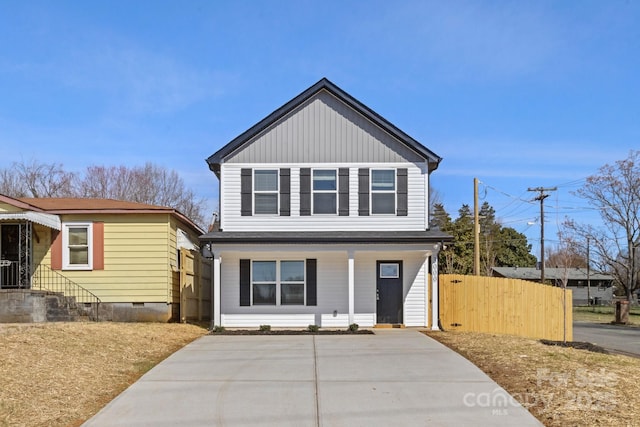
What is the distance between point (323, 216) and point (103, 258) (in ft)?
21.8

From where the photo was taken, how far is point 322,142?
1839cm

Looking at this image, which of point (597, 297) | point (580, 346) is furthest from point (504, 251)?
point (580, 346)

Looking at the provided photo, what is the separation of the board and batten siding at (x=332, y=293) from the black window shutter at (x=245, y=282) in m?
0.12

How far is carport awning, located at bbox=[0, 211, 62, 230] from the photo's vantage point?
16.8m

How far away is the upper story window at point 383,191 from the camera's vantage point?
59.8ft

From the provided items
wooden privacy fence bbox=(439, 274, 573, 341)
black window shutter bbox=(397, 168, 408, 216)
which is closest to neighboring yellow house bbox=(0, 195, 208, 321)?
black window shutter bbox=(397, 168, 408, 216)

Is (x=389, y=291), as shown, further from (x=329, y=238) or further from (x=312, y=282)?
(x=329, y=238)

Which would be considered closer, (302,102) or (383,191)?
(383,191)

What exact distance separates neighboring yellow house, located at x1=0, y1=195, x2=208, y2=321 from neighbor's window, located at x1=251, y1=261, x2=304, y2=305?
8.78 ft

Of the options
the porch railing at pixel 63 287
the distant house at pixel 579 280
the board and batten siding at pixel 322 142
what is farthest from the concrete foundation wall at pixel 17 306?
the distant house at pixel 579 280

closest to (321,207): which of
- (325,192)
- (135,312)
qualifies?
(325,192)

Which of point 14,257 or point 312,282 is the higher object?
point 14,257

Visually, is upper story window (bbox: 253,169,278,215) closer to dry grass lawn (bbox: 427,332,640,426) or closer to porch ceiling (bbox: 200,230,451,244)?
porch ceiling (bbox: 200,230,451,244)

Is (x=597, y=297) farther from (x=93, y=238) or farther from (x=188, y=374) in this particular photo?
(x=188, y=374)
